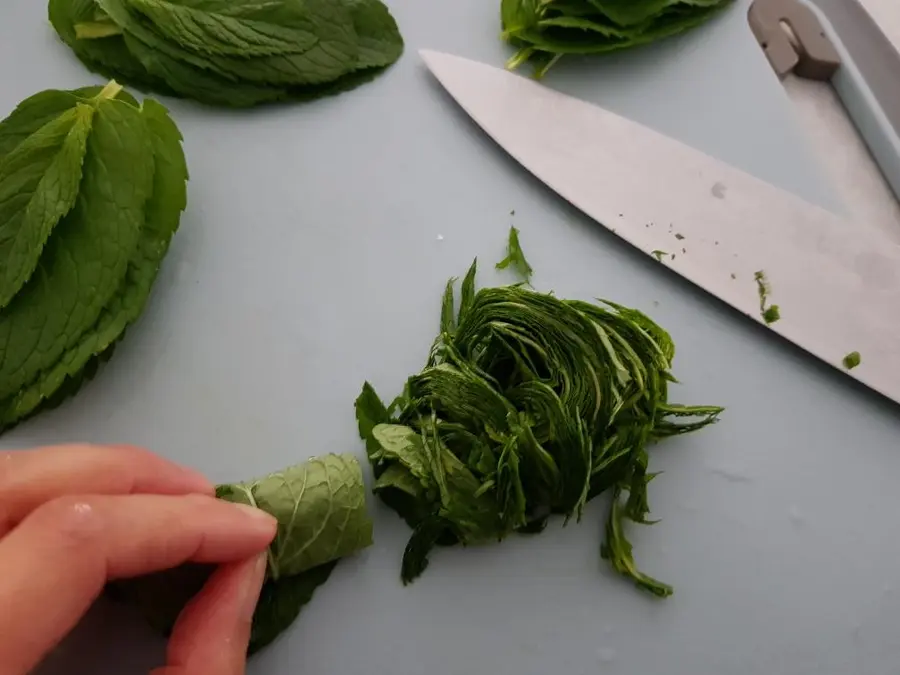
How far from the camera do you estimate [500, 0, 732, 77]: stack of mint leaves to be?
122 cm

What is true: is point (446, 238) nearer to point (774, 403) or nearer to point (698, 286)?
point (698, 286)

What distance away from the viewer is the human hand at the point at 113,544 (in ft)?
2.31

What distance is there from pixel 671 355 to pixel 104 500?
0.70 metres

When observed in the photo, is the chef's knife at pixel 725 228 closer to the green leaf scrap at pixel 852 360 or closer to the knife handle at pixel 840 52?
the green leaf scrap at pixel 852 360

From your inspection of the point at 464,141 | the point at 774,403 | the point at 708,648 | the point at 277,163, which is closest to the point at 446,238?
the point at 464,141

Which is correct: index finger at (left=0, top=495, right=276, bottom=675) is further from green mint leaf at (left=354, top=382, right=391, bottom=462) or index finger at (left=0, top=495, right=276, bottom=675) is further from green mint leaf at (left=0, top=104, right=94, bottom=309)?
green mint leaf at (left=0, top=104, right=94, bottom=309)

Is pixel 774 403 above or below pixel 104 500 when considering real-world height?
below

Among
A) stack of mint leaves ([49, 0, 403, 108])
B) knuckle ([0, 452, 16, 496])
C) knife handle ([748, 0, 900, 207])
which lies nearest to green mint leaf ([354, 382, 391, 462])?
knuckle ([0, 452, 16, 496])

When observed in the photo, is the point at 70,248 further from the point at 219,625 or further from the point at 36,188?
the point at 219,625

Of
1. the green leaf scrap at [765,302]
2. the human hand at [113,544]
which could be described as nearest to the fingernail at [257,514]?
the human hand at [113,544]

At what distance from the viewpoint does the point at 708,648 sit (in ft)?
3.35

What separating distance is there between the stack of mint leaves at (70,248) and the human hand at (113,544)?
18 centimetres

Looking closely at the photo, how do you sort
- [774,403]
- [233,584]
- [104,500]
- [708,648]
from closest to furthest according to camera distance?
[104,500] < [233,584] < [708,648] < [774,403]

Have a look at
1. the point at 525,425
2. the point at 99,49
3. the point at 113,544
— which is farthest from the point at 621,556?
the point at 99,49
